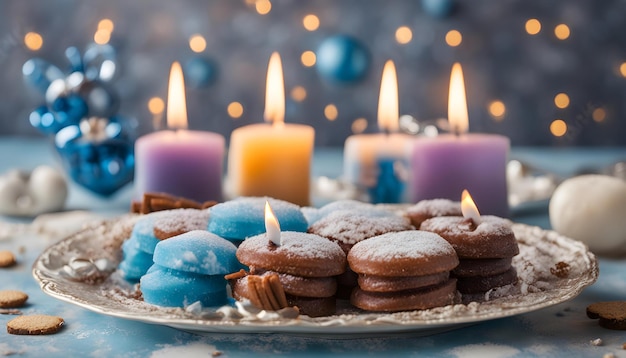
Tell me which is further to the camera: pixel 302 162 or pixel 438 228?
pixel 302 162

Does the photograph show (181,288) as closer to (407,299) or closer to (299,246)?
(299,246)

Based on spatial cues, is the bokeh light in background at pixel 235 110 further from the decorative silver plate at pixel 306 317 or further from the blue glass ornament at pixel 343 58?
the decorative silver plate at pixel 306 317

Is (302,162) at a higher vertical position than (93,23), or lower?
lower

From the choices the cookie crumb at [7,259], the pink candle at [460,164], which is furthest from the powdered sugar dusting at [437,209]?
the cookie crumb at [7,259]

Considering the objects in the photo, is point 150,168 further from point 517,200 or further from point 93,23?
point 93,23

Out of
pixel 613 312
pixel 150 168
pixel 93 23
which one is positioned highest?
pixel 93 23

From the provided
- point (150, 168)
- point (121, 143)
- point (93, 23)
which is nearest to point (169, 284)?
point (150, 168)

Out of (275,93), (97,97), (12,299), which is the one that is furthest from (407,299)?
(97,97)
